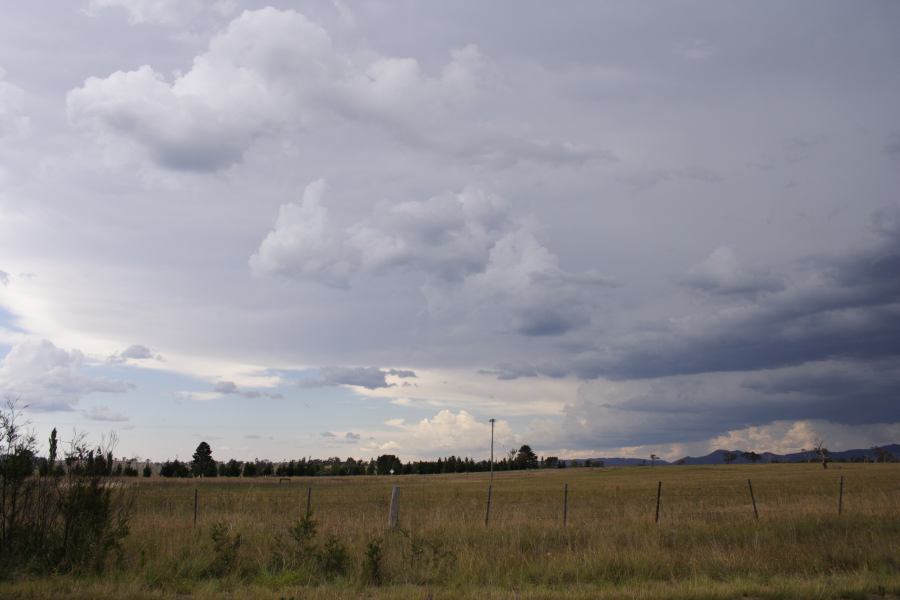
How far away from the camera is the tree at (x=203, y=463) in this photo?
13975 cm

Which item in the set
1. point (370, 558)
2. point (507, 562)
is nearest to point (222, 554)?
point (370, 558)

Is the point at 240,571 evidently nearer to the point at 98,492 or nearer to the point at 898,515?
the point at 98,492

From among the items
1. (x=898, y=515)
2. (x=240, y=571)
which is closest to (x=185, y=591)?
(x=240, y=571)

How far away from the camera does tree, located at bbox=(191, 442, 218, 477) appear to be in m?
140

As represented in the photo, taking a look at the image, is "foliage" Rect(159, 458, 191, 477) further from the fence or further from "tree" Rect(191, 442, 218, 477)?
the fence

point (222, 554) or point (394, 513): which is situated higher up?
point (394, 513)

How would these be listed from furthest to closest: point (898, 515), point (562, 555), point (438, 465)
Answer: point (438, 465), point (898, 515), point (562, 555)

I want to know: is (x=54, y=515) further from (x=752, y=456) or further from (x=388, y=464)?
(x=752, y=456)

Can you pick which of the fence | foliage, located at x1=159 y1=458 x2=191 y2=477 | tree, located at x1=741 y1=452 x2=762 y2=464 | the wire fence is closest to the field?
the fence

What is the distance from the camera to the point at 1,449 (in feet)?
46.2

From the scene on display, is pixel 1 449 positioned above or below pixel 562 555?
above

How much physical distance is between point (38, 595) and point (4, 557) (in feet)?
10.1

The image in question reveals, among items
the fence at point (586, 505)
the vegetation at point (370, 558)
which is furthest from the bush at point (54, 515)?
the fence at point (586, 505)

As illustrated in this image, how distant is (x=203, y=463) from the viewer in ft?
487
